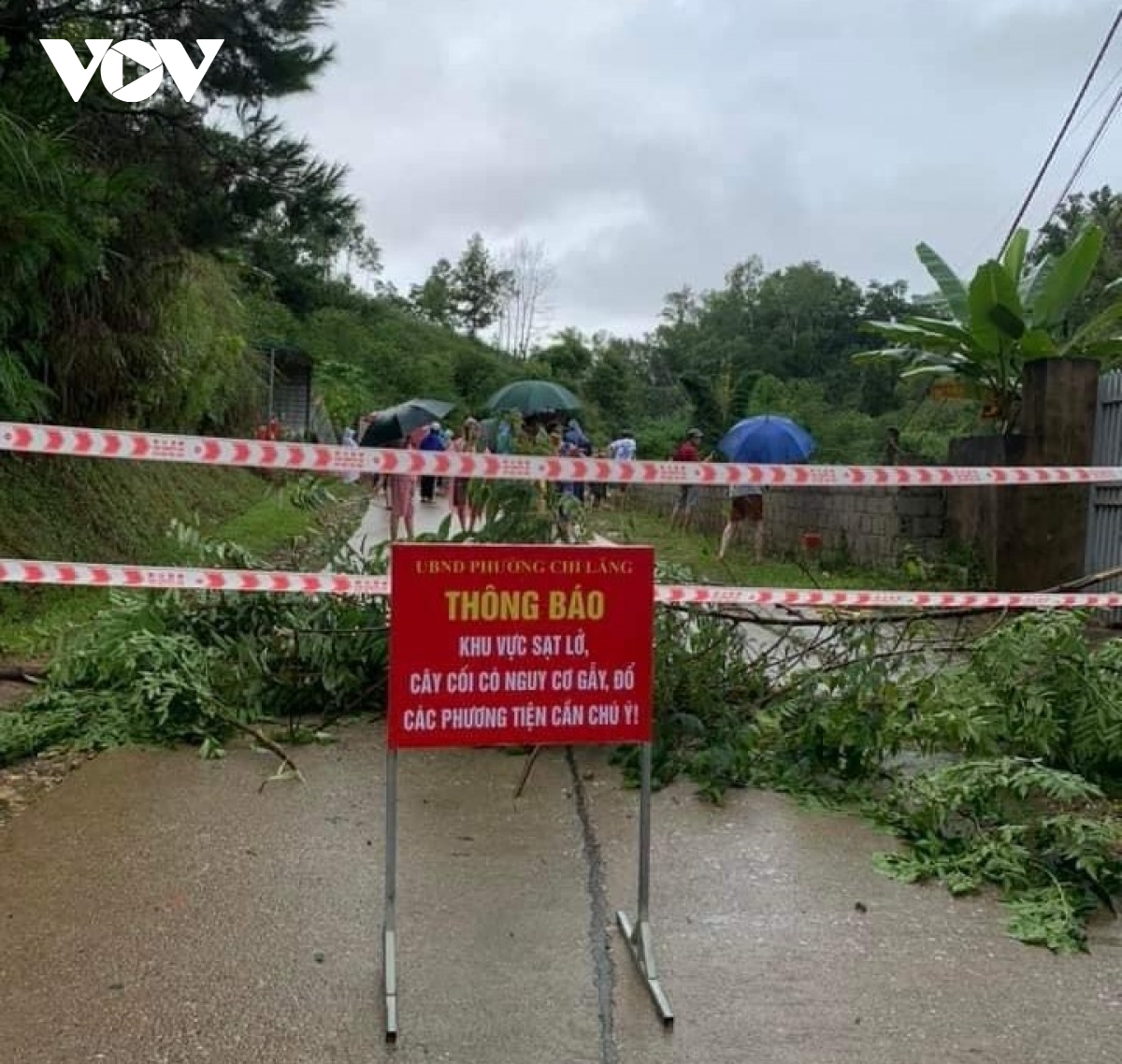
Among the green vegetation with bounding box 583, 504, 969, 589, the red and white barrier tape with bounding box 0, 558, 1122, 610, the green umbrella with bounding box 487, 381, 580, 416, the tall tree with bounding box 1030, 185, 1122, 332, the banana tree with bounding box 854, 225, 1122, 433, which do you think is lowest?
the green vegetation with bounding box 583, 504, 969, 589

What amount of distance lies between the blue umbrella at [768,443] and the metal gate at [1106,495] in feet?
16.6

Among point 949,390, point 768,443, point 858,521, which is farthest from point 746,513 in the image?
point 949,390

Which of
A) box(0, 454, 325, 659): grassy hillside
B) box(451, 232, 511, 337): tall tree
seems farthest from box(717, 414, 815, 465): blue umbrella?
box(451, 232, 511, 337): tall tree

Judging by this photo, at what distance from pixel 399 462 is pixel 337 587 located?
2.24 feet

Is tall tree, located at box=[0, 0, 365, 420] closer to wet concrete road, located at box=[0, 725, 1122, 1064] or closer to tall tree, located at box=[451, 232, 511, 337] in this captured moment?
wet concrete road, located at box=[0, 725, 1122, 1064]

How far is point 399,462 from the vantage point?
17.8 ft

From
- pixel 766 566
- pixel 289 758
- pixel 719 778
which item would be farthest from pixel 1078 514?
pixel 289 758

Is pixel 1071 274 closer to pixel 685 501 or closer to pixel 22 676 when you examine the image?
pixel 685 501

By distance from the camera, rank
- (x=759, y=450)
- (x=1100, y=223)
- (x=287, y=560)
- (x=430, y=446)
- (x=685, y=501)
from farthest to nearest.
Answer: (x=1100, y=223) → (x=685, y=501) → (x=430, y=446) → (x=759, y=450) → (x=287, y=560)

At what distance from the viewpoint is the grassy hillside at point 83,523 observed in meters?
7.66

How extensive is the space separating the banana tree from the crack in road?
23.0 feet

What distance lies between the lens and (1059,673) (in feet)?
15.4

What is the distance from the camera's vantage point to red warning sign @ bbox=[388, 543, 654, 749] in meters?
3.09

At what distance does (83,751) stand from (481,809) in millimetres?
1868
